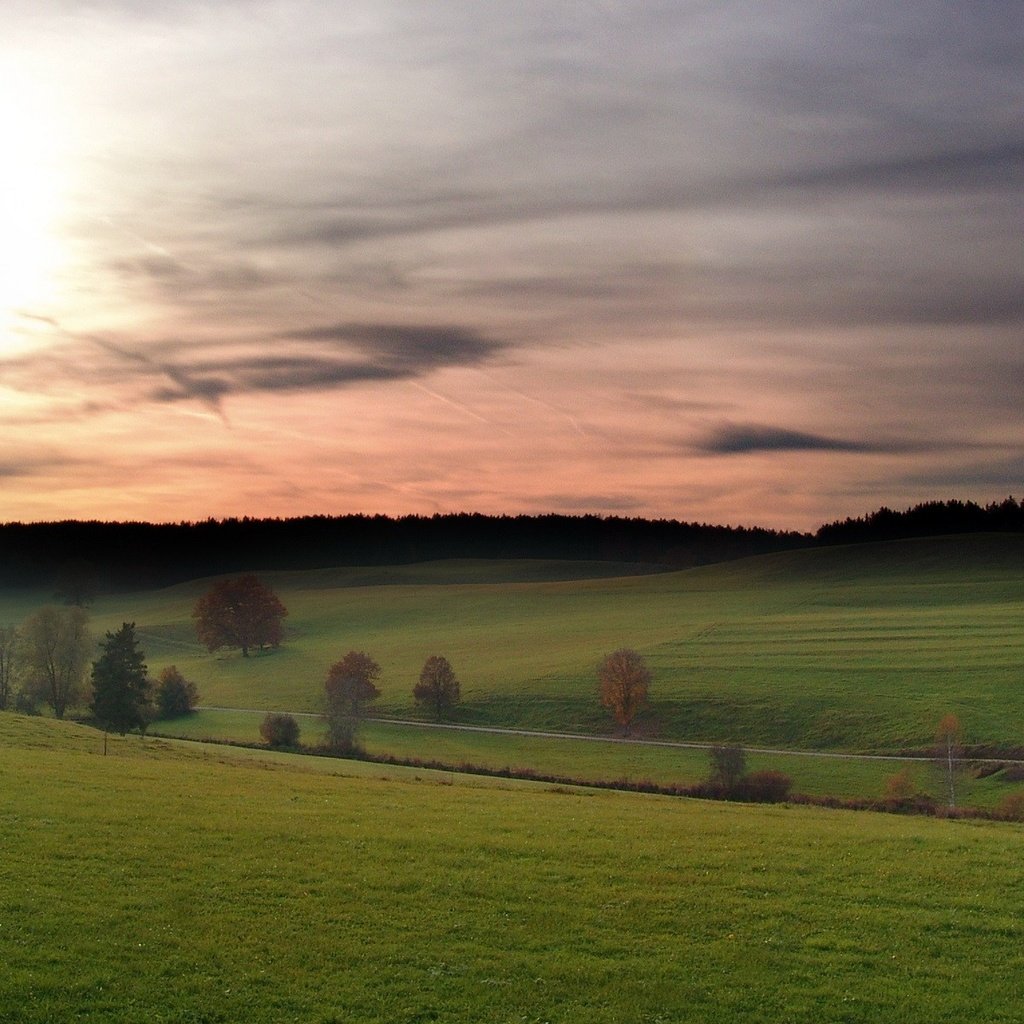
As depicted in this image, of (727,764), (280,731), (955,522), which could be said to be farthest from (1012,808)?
(955,522)

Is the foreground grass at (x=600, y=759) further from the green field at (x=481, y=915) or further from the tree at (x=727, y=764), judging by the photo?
the green field at (x=481, y=915)

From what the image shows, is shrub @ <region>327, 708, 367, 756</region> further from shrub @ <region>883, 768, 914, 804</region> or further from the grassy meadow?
shrub @ <region>883, 768, 914, 804</region>

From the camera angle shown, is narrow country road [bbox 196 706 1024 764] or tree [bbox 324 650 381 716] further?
tree [bbox 324 650 381 716]

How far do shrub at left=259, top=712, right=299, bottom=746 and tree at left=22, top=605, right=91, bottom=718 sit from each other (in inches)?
1145

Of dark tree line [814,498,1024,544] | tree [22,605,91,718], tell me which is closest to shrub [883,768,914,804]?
tree [22,605,91,718]

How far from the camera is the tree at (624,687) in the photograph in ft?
292

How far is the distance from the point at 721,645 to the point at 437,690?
102ft

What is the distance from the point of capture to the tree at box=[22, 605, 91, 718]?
10100 centimetres

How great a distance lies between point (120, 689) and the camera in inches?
3056

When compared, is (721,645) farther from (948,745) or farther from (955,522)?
(955,522)

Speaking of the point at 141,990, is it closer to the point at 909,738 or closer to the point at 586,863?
the point at 586,863

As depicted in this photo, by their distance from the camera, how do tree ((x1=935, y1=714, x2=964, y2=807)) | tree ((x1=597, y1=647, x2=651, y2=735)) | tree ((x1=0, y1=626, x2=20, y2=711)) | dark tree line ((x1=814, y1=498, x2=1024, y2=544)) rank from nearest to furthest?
tree ((x1=935, y1=714, x2=964, y2=807)), tree ((x1=597, y1=647, x2=651, y2=735)), tree ((x1=0, y1=626, x2=20, y2=711)), dark tree line ((x1=814, y1=498, x2=1024, y2=544))

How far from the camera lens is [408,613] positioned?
159625 mm

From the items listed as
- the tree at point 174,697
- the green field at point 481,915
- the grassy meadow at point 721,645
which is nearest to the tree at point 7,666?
the tree at point 174,697
